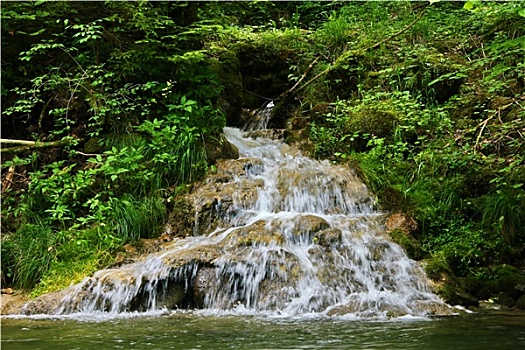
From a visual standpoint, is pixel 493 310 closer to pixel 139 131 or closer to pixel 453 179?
pixel 453 179

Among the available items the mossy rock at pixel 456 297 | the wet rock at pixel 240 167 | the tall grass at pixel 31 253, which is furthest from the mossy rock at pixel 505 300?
the tall grass at pixel 31 253

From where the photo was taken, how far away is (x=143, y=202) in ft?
21.0

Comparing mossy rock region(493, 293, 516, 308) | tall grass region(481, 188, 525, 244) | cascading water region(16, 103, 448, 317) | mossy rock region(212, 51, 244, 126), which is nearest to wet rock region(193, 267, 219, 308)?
cascading water region(16, 103, 448, 317)

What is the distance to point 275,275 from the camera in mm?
4984

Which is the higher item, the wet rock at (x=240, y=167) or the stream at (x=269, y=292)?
the wet rock at (x=240, y=167)

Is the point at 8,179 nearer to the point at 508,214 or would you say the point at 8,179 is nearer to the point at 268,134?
the point at 268,134

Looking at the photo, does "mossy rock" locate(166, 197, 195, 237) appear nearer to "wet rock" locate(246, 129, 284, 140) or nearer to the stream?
the stream

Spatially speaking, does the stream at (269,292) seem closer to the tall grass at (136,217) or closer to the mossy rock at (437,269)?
the mossy rock at (437,269)

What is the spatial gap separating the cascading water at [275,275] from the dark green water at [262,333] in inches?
18.0

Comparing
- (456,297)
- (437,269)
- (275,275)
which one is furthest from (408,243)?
(275,275)

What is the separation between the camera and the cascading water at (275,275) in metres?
4.75

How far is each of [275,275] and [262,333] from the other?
1.35m

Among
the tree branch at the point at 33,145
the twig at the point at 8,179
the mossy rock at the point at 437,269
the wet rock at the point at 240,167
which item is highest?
the tree branch at the point at 33,145

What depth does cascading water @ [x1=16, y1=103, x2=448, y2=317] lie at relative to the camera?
4.75 meters
